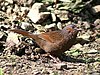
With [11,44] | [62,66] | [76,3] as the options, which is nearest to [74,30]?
[62,66]

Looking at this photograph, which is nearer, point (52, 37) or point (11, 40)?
point (52, 37)

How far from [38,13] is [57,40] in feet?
4.33

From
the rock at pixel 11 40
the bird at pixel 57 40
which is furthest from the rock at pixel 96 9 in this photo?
the rock at pixel 11 40

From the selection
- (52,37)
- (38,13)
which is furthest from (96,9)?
(52,37)

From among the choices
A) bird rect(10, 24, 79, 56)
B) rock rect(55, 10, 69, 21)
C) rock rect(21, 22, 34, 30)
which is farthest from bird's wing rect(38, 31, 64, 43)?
rock rect(55, 10, 69, 21)

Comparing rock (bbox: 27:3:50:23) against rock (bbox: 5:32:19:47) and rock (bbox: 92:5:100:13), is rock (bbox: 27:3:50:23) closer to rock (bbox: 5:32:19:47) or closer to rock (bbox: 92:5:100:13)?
rock (bbox: 5:32:19:47)

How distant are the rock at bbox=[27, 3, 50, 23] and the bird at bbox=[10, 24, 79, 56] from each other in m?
1.04

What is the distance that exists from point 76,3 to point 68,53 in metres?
1.50

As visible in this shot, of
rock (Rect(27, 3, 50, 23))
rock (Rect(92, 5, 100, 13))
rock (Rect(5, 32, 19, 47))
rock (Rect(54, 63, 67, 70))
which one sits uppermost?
rock (Rect(92, 5, 100, 13))

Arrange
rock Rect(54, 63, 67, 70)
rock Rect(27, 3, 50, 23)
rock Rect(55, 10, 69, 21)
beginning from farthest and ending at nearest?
1. rock Rect(55, 10, 69, 21)
2. rock Rect(27, 3, 50, 23)
3. rock Rect(54, 63, 67, 70)

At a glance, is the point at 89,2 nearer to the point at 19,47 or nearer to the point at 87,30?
the point at 87,30

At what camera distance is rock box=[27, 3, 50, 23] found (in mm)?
7777

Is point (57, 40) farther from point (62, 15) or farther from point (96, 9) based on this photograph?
point (96, 9)

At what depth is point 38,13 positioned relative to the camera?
308 inches
